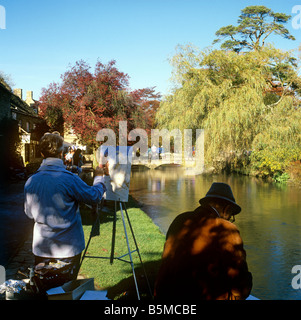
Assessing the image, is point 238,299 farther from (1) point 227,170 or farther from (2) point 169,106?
(1) point 227,170

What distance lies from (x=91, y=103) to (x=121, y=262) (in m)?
19.6

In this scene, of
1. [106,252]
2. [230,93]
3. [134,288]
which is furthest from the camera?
[230,93]

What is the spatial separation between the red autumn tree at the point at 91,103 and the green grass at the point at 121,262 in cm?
1504

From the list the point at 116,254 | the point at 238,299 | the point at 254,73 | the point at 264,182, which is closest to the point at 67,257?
the point at 238,299

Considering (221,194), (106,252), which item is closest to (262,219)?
(106,252)

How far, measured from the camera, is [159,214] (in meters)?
11.5

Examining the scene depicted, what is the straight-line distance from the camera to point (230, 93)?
19.0 metres

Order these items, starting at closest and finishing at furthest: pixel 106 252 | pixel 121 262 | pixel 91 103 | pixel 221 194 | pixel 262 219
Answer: pixel 221 194, pixel 121 262, pixel 106 252, pixel 262 219, pixel 91 103

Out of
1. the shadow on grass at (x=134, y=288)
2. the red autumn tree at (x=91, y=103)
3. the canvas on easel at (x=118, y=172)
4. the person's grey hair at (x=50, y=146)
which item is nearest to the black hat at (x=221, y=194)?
the person's grey hair at (x=50, y=146)

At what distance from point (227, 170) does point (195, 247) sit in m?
23.5

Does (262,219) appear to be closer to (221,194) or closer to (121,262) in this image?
(121,262)

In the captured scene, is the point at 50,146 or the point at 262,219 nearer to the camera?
the point at 50,146

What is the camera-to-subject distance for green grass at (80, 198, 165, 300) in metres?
5.04

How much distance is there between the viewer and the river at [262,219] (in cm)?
602
